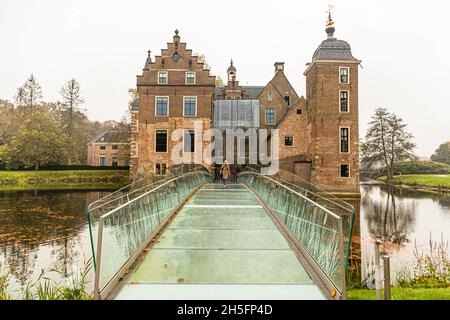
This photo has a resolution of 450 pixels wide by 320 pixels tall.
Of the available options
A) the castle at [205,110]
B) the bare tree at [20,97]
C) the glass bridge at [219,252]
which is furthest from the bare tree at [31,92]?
the glass bridge at [219,252]

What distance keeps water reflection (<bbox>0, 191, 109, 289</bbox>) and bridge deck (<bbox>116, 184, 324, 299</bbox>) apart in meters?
5.20

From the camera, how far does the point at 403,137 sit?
4212 cm

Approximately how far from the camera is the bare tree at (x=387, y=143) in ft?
136

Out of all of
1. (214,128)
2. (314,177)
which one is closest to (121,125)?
(214,128)

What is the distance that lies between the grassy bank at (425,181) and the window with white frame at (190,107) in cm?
2562

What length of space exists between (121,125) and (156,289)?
40596 millimetres

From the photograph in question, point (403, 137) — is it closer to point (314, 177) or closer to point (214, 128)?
point (314, 177)

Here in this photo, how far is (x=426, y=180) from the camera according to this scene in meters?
36.9

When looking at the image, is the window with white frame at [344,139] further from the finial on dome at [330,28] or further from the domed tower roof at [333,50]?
the finial on dome at [330,28]

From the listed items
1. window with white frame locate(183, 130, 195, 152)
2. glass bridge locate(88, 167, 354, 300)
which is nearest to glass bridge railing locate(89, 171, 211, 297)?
glass bridge locate(88, 167, 354, 300)

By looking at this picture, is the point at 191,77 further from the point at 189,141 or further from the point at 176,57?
the point at 189,141

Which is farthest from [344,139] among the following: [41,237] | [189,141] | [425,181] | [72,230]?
[41,237]

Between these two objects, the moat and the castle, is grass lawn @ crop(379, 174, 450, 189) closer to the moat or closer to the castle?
the moat

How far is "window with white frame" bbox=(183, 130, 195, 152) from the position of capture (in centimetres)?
2845
